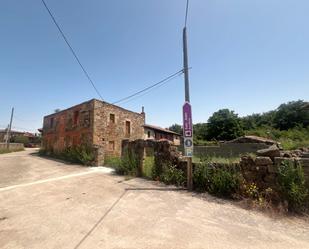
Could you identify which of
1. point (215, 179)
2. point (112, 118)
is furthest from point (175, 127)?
point (215, 179)

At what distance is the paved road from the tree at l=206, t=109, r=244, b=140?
30.3m

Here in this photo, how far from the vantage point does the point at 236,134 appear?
113 ft

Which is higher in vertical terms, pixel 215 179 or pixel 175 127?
pixel 175 127

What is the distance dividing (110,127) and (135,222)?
14860 millimetres

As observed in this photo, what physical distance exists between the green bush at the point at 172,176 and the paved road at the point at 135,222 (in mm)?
817

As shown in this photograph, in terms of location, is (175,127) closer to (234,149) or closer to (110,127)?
(110,127)

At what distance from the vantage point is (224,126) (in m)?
35.6

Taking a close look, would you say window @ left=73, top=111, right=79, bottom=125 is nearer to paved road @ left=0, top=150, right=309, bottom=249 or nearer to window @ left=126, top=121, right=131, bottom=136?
window @ left=126, top=121, right=131, bottom=136

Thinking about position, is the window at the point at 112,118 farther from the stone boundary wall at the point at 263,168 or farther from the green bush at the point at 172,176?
the stone boundary wall at the point at 263,168

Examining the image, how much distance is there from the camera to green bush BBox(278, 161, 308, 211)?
5082 millimetres

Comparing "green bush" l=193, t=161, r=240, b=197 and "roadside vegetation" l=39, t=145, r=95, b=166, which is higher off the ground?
"roadside vegetation" l=39, t=145, r=95, b=166

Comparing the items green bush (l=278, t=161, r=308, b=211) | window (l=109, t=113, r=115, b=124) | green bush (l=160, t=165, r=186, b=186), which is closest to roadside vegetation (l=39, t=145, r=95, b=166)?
window (l=109, t=113, r=115, b=124)

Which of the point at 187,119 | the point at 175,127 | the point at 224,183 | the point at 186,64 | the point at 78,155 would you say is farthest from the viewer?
the point at 175,127

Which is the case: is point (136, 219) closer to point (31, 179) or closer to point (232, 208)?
point (232, 208)
